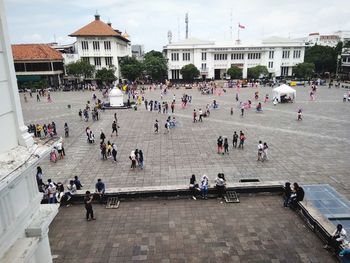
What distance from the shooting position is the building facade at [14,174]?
12.3 feet

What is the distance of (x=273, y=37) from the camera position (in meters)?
71.5

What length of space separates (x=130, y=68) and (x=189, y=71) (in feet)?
42.6

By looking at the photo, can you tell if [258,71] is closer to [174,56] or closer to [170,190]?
[174,56]

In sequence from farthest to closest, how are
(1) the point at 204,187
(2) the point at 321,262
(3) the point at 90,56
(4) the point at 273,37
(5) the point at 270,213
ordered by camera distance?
(4) the point at 273,37 → (3) the point at 90,56 → (1) the point at 204,187 → (5) the point at 270,213 → (2) the point at 321,262

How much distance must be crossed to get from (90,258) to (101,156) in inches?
393

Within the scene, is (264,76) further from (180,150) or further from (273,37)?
(180,150)

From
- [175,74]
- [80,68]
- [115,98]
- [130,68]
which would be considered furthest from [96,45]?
[115,98]

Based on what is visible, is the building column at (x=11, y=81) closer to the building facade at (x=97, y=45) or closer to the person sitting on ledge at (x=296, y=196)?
the person sitting on ledge at (x=296, y=196)

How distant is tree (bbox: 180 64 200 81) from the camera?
64188mm

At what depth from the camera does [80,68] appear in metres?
54.0

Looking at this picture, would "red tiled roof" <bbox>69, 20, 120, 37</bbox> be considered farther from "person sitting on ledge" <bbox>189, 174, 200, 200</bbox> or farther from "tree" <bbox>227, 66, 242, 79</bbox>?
"person sitting on ledge" <bbox>189, 174, 200, 200</bbox>

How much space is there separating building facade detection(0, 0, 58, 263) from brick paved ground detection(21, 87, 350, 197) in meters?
9.03

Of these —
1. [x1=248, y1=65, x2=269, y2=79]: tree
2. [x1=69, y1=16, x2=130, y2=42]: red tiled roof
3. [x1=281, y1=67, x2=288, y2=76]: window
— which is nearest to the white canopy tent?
[x1=69, y1=16, x2=130, y2=42]: red tiled roof

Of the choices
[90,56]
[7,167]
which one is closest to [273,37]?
[90,56]
